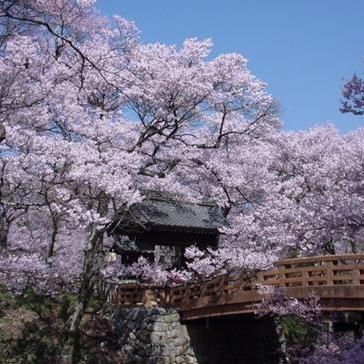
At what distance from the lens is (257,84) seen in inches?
774

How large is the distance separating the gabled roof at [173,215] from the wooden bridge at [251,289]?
7.81ft

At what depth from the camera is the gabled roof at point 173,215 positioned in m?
18.8

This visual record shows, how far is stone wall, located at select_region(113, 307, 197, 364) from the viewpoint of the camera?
52.1 feet

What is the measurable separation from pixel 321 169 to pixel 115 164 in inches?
420

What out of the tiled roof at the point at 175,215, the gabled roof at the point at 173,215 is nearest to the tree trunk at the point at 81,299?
the gabled roof at the point at 173,215

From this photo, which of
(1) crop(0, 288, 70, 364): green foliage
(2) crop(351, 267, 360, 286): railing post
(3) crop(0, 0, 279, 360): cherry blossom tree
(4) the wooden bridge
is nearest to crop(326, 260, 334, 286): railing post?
(4) the wooden bridge

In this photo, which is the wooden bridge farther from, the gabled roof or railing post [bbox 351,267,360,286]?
the gabled roof

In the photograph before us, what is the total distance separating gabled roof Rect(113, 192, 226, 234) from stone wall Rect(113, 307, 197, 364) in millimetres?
3289

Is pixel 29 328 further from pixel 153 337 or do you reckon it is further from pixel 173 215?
pixel 173 215

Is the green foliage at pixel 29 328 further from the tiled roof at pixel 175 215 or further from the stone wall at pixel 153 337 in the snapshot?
the tiled roof at pixel 175 215

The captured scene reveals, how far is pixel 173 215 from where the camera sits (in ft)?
66.0

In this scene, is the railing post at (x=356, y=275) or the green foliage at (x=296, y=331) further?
the green foliage at (x=296, y=331)

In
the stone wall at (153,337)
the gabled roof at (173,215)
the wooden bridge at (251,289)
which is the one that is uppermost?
the gabled roof at (173,215)

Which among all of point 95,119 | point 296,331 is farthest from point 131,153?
point 296,331
